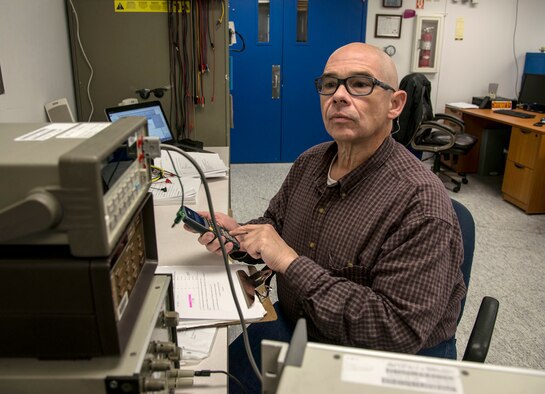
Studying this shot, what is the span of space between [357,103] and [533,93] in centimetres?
406

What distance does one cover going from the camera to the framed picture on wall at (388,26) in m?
4.84

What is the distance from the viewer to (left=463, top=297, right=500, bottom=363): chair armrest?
3.68ft

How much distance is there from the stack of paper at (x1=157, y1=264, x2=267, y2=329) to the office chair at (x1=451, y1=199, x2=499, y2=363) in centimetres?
54

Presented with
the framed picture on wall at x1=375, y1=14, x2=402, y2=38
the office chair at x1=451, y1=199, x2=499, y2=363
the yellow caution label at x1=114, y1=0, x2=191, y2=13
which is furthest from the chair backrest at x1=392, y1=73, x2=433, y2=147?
the office chair at x1=451, y1=199, x2=499, y2=363

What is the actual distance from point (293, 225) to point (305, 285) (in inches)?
12.2

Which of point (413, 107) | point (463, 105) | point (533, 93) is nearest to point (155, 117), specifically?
point (413, 107)

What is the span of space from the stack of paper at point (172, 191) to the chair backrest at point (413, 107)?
258 cm

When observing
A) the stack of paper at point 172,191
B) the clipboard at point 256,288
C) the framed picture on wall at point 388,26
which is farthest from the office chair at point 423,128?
the clipboard at point 256,288

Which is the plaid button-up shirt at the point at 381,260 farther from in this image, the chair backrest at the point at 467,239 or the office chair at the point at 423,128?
the office chair at the point at 423,128

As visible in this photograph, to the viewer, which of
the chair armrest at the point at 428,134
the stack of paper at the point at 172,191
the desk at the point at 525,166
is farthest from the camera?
the chair armrest at the point at 428,134

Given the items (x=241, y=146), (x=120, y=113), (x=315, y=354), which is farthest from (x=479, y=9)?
(x=315, y=354)

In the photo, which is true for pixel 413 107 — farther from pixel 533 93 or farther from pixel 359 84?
pixel 359 84

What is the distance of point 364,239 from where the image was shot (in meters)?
1.12

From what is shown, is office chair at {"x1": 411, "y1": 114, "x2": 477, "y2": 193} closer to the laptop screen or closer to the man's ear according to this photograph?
the laptop screen
